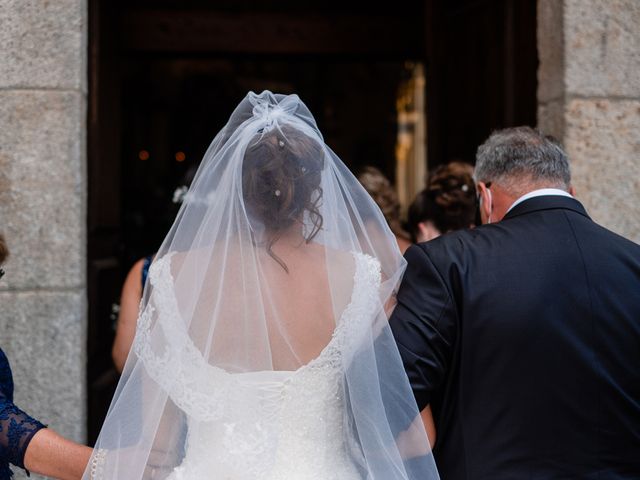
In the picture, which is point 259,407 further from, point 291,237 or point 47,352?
point 47,352

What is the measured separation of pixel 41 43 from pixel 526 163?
2094mm

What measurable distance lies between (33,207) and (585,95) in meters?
2.46

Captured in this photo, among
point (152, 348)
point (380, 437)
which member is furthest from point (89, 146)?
point (380, 437)

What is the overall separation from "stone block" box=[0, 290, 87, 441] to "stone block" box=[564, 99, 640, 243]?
228cm

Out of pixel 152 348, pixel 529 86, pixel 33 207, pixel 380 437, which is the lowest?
pixel 380 437

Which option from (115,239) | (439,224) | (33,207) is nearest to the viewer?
(33,207)

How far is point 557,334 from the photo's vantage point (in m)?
2.15

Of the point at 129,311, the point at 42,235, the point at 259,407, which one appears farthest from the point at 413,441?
the point at 42,235

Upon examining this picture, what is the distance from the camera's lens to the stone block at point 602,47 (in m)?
3.55

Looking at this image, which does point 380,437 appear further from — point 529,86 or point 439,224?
point 529,86

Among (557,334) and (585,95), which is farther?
(585,95)

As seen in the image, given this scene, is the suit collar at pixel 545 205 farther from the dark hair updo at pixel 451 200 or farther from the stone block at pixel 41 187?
the stone block at pixel 41 187

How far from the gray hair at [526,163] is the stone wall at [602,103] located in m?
1.22

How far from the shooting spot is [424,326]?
218 centimetres
